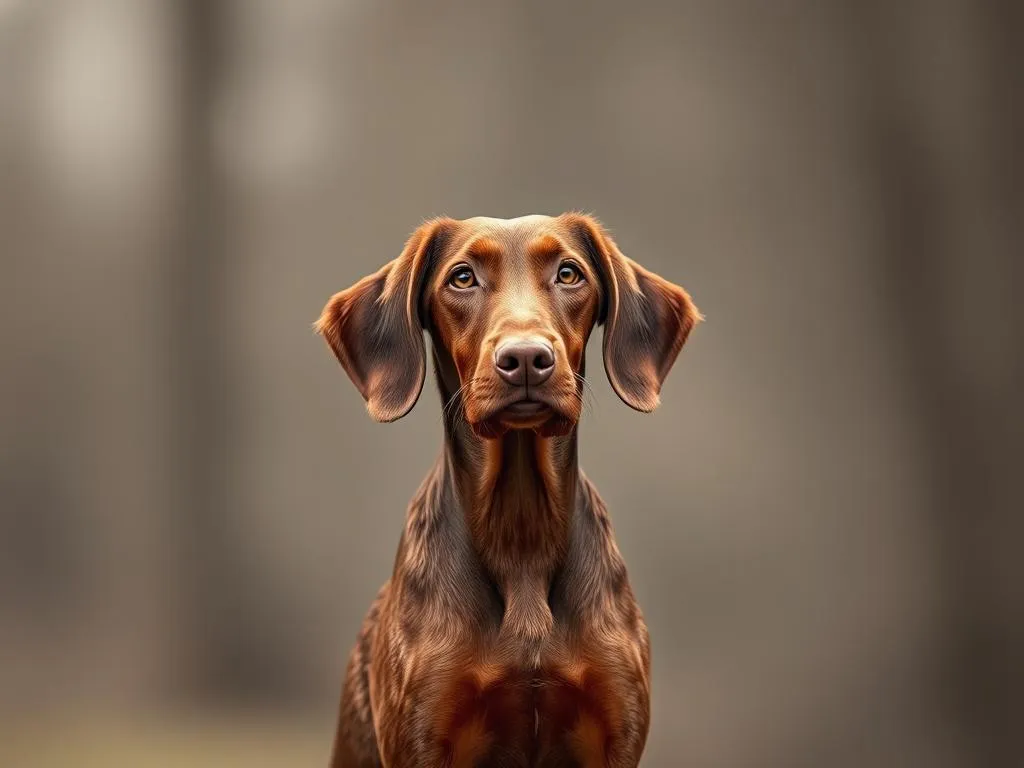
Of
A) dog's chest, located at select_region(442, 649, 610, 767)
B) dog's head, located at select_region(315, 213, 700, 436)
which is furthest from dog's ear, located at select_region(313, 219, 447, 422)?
dog's chest, located at select_region(442, 649, 610, 767)

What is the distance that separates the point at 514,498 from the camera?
4551 mm

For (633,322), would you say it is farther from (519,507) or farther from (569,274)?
(519,507)

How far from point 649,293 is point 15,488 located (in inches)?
142

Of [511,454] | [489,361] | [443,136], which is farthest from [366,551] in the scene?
[489,361]

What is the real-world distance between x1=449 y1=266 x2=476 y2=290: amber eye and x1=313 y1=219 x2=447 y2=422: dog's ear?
0.51 feet

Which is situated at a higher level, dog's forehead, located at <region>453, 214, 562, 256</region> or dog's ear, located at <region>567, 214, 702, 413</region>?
dog's forehead, located at <region>453, 214, 562, 256</region>

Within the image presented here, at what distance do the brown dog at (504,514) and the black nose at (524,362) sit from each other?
57 mm

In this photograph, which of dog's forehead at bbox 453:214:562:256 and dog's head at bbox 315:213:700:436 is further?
dog's forehead at bbox 453:214:562:256

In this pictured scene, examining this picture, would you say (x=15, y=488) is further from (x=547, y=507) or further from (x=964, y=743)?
(x=964, y=743)

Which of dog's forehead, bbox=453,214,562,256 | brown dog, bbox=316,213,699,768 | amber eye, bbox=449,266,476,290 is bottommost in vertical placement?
brown dog, bbox=316,213,699,768

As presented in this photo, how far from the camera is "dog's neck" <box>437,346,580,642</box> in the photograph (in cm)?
452

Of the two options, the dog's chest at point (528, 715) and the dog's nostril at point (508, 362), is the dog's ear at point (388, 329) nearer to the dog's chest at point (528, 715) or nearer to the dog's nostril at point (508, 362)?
the dog's nostril at point (508, 362)

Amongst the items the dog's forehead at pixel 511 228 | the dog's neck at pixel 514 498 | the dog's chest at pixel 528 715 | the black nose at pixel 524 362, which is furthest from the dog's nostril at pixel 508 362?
the dog's chest at pixel 528 715

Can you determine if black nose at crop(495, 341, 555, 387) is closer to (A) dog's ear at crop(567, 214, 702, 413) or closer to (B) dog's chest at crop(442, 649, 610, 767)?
(A) dog's ear at crop(567, 214, 702, 413)
